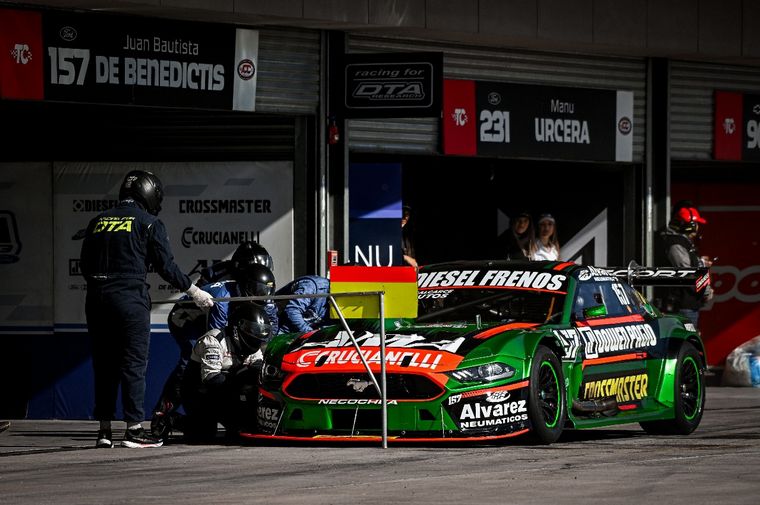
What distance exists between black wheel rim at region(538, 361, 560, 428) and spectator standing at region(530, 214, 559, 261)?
740 centimetres

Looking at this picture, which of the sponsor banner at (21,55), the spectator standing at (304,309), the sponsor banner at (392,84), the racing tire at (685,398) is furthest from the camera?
the sponsor banner at (392,84)

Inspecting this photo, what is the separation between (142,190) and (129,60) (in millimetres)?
3812

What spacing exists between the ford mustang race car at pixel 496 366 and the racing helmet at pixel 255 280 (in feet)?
2.00

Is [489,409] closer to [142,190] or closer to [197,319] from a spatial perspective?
[142,190]

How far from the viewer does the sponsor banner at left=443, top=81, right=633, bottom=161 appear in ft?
57.6

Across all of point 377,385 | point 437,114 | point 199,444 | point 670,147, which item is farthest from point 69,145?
point 670,147

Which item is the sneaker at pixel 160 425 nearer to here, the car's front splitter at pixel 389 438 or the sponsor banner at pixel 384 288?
the car's front splitter at pixel 389 438

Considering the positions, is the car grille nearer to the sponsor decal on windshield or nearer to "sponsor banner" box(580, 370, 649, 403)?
the sponsor decal on windshield

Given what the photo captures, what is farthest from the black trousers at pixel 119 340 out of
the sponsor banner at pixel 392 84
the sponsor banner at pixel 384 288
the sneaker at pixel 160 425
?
the sponsor banner at pixel 392 84

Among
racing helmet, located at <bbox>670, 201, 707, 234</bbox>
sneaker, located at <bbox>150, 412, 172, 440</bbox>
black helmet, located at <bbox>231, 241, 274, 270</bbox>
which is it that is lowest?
sneaker, located at <bbox>150, 412, 172, 440</bbox>


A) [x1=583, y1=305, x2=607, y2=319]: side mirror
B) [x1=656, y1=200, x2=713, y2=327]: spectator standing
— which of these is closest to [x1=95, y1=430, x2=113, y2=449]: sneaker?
[x1=583, y1=305, x2=607, y2=319]: side mirror

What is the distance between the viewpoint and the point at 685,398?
42.1ft

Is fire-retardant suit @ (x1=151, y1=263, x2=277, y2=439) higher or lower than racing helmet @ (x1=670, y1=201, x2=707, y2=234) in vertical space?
lower

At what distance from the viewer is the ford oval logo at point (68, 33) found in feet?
48.5
